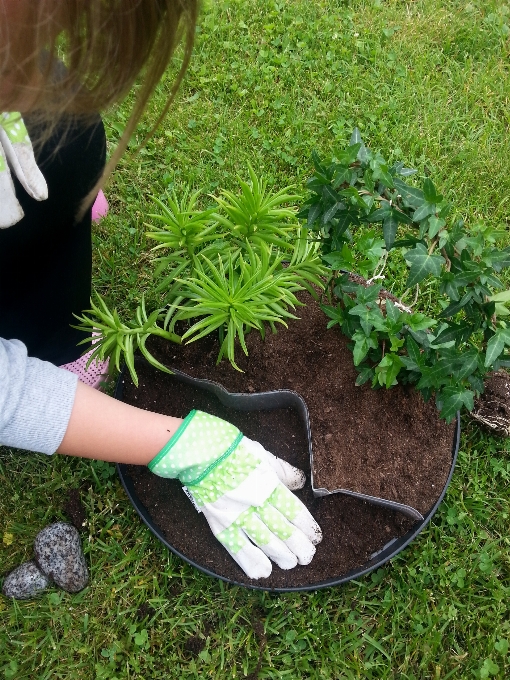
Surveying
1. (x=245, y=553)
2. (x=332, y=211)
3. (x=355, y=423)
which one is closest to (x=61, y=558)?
(x=245, y=553)

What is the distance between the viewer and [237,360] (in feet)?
5.84

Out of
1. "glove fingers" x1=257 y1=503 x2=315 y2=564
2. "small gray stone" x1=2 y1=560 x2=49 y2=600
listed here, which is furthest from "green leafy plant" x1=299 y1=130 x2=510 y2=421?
"small gray stone" x1=2 y1=560 x2=49 y2=600

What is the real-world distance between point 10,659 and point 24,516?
16.3 inches

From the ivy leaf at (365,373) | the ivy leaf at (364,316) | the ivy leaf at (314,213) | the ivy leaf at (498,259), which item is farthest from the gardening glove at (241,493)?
the ivy leaf at (498,259)

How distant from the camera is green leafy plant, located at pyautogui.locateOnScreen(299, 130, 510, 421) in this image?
117 centimetres

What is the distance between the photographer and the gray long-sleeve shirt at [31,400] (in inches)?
48.5

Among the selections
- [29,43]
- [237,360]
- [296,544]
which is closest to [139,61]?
[29,43]

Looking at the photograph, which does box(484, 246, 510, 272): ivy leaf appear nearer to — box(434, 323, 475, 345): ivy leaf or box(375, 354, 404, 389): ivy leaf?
box(434, 323, 475, 345): ivy leaf

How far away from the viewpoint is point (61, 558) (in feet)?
5.82

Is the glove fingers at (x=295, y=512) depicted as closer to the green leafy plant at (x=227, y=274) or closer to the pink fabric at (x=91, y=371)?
the green leafy plant at (x=227, y=274)

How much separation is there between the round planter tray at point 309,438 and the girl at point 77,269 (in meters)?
0.10

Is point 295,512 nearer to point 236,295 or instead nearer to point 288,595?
point 288,595

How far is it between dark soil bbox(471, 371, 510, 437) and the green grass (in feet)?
0.44

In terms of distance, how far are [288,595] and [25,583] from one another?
0.80 m
